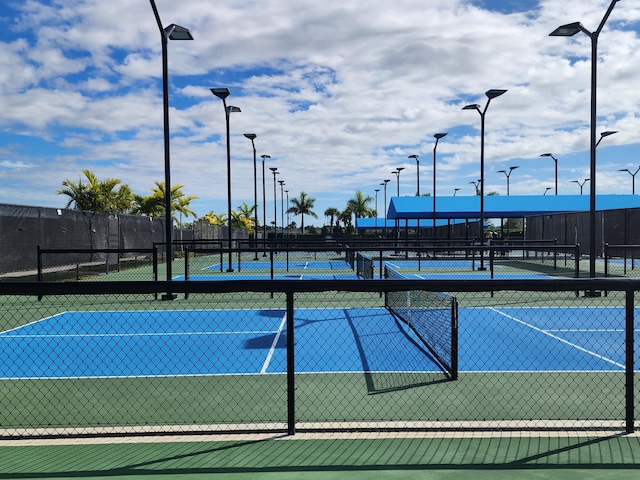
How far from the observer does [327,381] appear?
7.69 metres

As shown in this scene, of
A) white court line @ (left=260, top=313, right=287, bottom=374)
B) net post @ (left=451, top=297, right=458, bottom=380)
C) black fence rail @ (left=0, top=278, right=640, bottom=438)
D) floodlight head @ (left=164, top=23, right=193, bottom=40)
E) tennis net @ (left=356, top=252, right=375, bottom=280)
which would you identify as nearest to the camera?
black fence rail @ (left=0, top=278, right=640, bottom=438)

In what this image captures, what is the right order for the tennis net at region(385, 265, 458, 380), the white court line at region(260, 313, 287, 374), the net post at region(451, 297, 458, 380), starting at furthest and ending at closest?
the white court line at region(260, 313, 287, 374), the tennis net at region(385, 265, 458, 380), the net post at region(451, 297, 458, 380)

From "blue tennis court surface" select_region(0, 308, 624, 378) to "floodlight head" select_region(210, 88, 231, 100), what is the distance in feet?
37.3

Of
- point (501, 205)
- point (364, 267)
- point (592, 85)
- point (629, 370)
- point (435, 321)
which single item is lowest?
point (435, 321)

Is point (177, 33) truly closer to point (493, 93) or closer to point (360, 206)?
point (493, 93)

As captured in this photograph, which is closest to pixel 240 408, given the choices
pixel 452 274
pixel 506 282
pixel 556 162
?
pixel 506 282

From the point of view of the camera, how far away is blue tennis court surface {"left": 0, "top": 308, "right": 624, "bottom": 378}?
8609 millimetres

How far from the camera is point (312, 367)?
8.61 meters

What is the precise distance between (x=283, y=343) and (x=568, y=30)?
472 inches

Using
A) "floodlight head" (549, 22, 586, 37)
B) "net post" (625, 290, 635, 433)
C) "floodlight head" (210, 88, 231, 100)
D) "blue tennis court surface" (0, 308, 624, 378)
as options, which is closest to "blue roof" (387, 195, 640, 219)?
"floodlight head" (210, 88, 231, 100)

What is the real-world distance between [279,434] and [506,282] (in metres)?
2.47

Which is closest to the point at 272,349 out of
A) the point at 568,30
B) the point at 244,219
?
the point at 568,30

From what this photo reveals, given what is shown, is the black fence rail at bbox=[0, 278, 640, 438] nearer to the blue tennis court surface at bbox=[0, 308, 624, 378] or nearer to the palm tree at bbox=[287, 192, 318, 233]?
the blue tennis court surface at bbox=[0, 308, 624, 378]

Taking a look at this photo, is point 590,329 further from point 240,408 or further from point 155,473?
point 155,473
